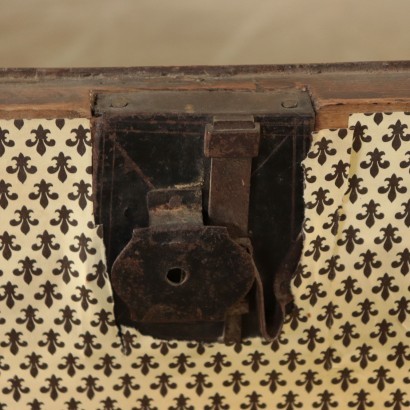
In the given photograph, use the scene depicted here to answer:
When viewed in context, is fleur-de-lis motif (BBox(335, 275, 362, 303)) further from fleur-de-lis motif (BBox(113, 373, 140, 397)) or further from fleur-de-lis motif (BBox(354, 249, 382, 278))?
fleur-de-lis motif (BBox(113, 373, 140, 397))

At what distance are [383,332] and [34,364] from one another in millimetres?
515

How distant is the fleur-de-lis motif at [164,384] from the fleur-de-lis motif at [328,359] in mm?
220

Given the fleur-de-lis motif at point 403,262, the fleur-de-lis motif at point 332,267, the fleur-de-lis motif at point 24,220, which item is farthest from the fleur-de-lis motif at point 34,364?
the fleur-de-lis motif at point 403,262

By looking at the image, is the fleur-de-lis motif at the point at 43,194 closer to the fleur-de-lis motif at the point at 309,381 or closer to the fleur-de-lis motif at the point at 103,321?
the fleur-de-lis motif at the point at 103,321

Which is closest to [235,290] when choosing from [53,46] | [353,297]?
[353,297]

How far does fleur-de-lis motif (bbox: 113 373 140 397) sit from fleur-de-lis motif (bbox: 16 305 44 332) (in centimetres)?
15

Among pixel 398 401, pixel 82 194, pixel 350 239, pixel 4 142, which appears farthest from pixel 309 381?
pixel 4 142

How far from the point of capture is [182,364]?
1347 millimetres

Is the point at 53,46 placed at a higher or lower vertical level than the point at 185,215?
higher

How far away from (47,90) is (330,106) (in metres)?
0.37

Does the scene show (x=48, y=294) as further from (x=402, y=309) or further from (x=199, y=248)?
(x=402, y=309)

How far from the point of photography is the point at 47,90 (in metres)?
1.20

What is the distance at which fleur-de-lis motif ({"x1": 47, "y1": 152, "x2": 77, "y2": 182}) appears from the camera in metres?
1.18

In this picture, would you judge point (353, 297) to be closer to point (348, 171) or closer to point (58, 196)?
point (348, 171)
